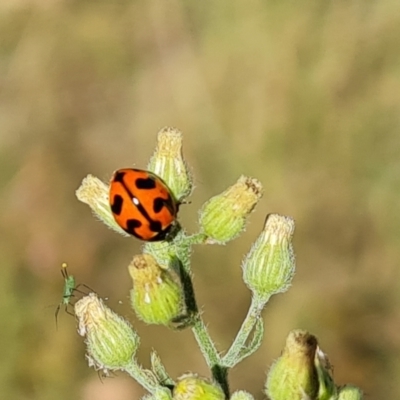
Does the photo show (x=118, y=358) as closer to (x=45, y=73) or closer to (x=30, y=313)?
(x=30, y=313)

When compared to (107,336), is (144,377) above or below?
below

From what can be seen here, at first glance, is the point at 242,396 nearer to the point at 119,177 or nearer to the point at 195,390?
the point at 195,390

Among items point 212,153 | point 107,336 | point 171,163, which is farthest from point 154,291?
point 212,153

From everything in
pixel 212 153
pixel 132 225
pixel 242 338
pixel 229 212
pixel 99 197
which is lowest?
pixel 242 338

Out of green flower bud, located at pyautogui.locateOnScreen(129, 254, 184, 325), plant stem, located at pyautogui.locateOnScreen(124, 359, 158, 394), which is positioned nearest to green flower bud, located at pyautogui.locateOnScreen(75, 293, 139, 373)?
plant stem, located at pyautogui.locateOnScreen(124, 359, 158, 394)

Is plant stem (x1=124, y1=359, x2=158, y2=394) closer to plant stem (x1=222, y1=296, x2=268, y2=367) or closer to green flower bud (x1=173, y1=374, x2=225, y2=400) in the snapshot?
green flower bud (x1=173, y1=374, x2=225, y2=400)
